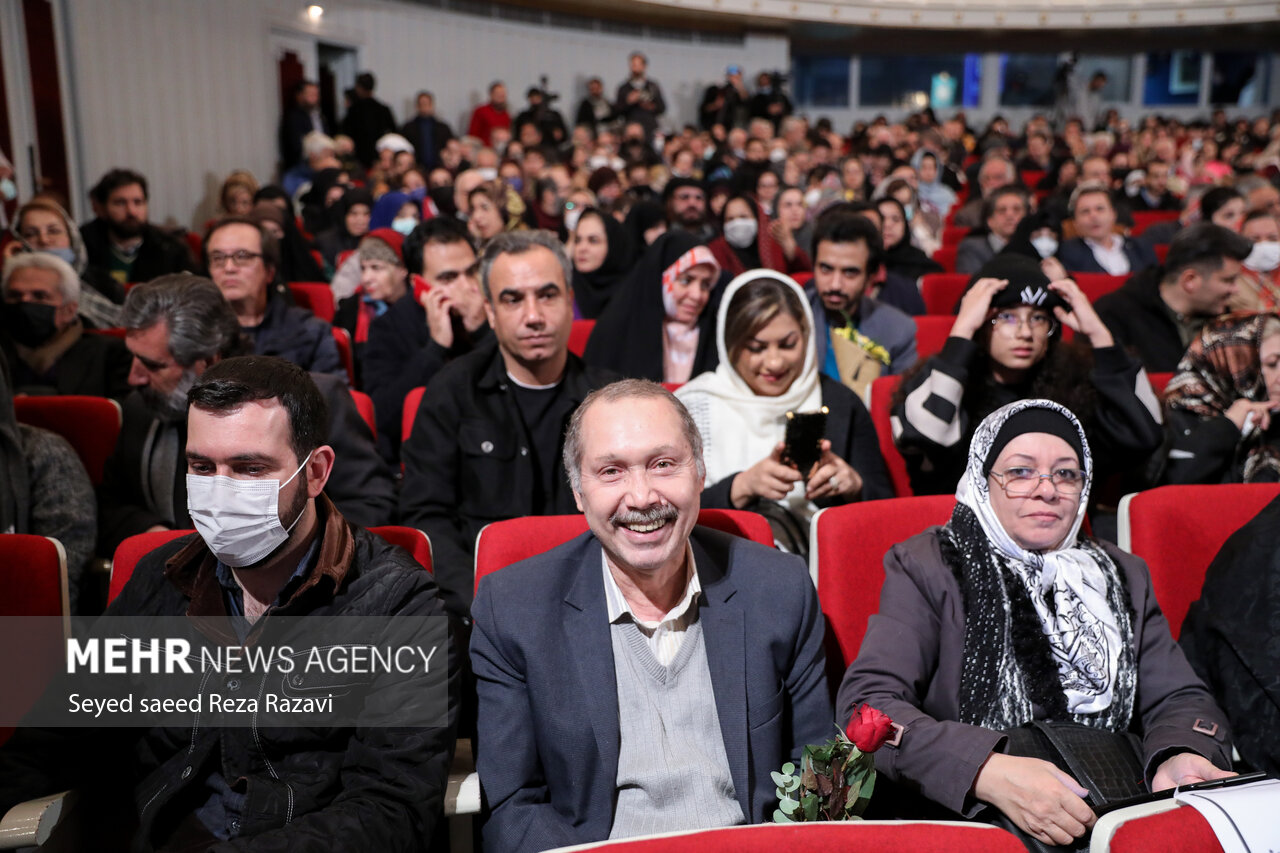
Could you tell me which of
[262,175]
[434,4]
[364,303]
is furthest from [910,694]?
[434,4]

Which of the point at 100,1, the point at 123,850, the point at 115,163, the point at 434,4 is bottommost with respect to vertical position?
the point at 123,850

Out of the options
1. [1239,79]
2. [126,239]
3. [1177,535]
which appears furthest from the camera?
[1239,79]

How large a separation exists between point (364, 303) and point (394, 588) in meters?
3.18

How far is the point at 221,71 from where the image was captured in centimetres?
940

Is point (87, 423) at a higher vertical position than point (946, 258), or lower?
lower

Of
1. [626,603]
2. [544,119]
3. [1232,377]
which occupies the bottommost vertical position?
[626,603]

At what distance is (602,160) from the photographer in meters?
9.72

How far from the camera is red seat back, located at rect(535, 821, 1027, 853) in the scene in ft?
3.49

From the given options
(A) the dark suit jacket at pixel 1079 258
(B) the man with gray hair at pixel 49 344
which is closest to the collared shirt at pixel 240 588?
(B) the man with gray hair at pixel 49 344

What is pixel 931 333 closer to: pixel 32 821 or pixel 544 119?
pixel 32 821

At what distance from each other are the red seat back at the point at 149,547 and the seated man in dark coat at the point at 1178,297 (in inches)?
112

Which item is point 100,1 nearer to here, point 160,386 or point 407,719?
point 160,386

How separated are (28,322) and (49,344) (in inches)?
4.0

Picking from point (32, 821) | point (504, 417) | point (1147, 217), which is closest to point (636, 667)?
point (32, 821)
